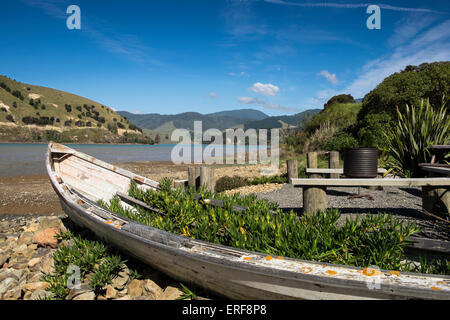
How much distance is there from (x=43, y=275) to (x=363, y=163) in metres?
5.55

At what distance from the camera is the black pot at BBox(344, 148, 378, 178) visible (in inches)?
165

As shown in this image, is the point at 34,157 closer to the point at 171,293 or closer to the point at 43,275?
the point at 43,275

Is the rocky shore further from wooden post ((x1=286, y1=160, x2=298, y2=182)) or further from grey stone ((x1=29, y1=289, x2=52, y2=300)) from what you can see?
wooden post ((x1=286, y1=160, x2=298, y2=182))

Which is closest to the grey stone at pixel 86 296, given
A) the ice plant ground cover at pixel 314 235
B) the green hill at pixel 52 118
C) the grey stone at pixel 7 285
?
the ice plant ground cover at pixel 314 235

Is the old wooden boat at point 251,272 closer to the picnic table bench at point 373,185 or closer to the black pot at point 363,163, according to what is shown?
the picnic table bench at point 373,185

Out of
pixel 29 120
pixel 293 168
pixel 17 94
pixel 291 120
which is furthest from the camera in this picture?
pixel 291 120

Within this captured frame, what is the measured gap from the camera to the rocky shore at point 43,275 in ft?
11.2

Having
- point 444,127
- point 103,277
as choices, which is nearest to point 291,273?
point 103,277

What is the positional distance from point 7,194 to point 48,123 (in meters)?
90.8

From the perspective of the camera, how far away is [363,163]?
4.21m

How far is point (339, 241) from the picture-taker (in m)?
2.47

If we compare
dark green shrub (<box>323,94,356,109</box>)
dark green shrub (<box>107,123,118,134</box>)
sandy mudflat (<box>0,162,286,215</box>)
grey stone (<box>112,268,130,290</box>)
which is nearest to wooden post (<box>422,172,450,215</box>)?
grey stone (<box>112,268,130,290</box>)

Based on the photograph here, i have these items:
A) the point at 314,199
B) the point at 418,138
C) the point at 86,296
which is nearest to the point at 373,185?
the point at 314,199

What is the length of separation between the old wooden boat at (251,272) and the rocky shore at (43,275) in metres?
0.41
